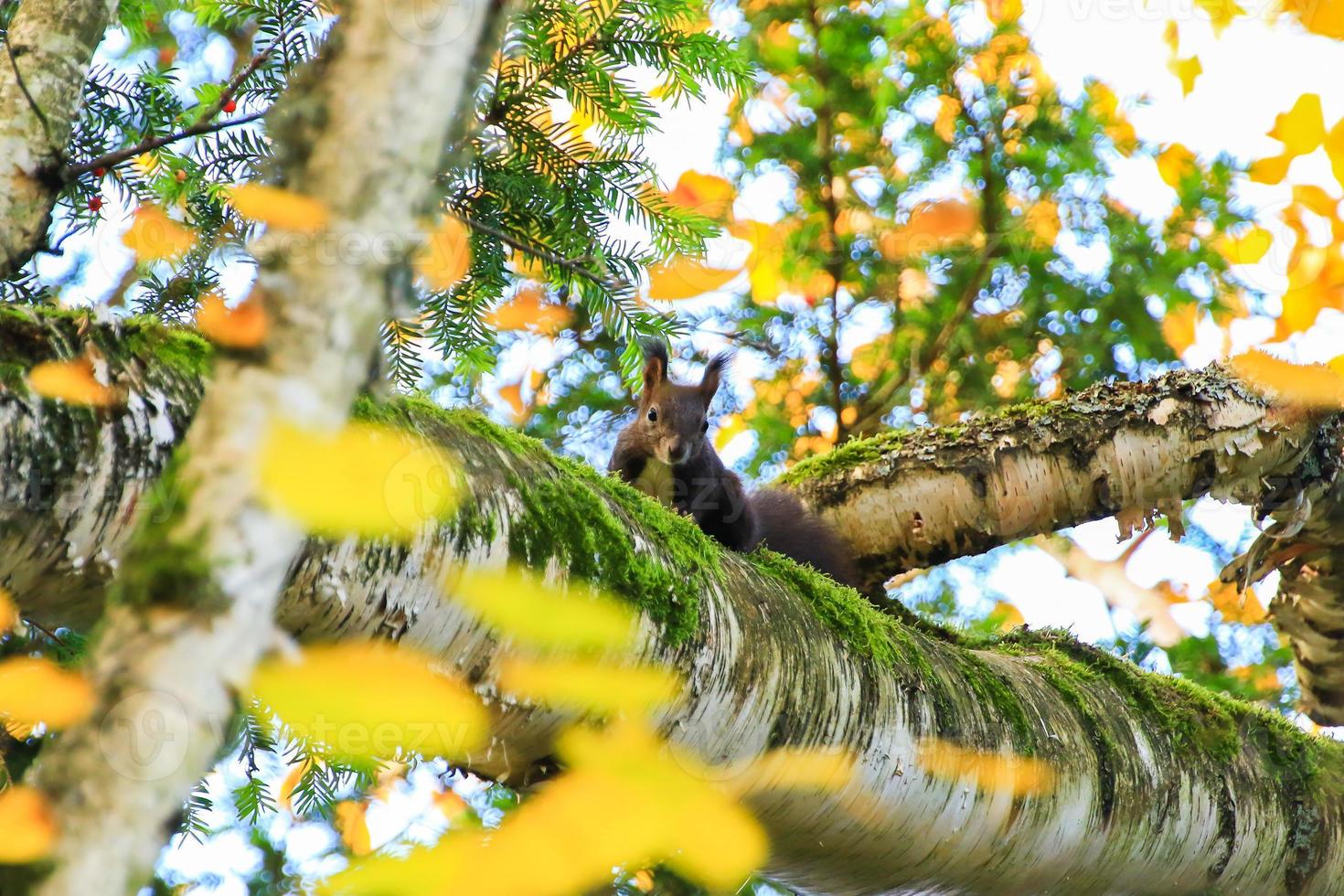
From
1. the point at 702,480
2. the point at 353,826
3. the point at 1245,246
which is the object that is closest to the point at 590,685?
the point at 353,826

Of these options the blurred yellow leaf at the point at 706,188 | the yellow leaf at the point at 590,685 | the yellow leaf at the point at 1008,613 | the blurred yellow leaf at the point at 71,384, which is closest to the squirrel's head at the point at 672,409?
the blurred yellow leaf at the point at 706,188

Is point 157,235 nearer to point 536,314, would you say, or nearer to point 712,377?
point 536,314

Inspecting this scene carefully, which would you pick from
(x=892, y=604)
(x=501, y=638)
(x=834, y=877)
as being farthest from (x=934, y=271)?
(x=501, y=638)

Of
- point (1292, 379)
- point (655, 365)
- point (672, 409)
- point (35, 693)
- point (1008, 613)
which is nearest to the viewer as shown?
point (35, 693)

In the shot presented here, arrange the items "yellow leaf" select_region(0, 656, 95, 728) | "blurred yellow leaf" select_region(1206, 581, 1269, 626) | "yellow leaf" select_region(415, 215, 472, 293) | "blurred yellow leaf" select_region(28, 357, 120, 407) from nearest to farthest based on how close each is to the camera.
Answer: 1. "yellow leaf" select_region(0, 656, 95, 728)
2. "blurred yellow leaf" select_region(28, 357, 120, 407)
3. "yellow leaf" select_region(415, 215, 472, 293)
4. "blurred yellow leaf" select_region(1206, 581, 1269, 626)

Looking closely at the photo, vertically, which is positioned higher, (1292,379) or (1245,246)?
(1245,246)

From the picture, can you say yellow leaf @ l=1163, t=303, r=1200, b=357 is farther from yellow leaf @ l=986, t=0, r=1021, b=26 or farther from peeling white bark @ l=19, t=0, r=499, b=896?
peeling white bark @ l=19, t=0, r=499, b=896

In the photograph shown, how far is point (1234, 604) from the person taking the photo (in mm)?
4367

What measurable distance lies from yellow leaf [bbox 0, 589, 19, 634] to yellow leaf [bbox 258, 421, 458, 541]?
32 cm

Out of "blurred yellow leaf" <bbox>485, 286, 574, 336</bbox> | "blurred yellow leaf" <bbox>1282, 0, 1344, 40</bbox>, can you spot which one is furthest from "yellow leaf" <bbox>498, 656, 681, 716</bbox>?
"blurred yellow leaf" <bbox>1282, 0, 1344, 40</bbox>

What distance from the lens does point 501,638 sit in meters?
1.30

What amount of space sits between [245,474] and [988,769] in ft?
5.19

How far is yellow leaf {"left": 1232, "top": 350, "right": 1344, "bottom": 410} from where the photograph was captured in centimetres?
272

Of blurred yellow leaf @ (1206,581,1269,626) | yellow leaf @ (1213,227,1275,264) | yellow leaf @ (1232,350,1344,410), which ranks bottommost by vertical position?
blurred yellow leaf @ (1206,581,1269,626)
